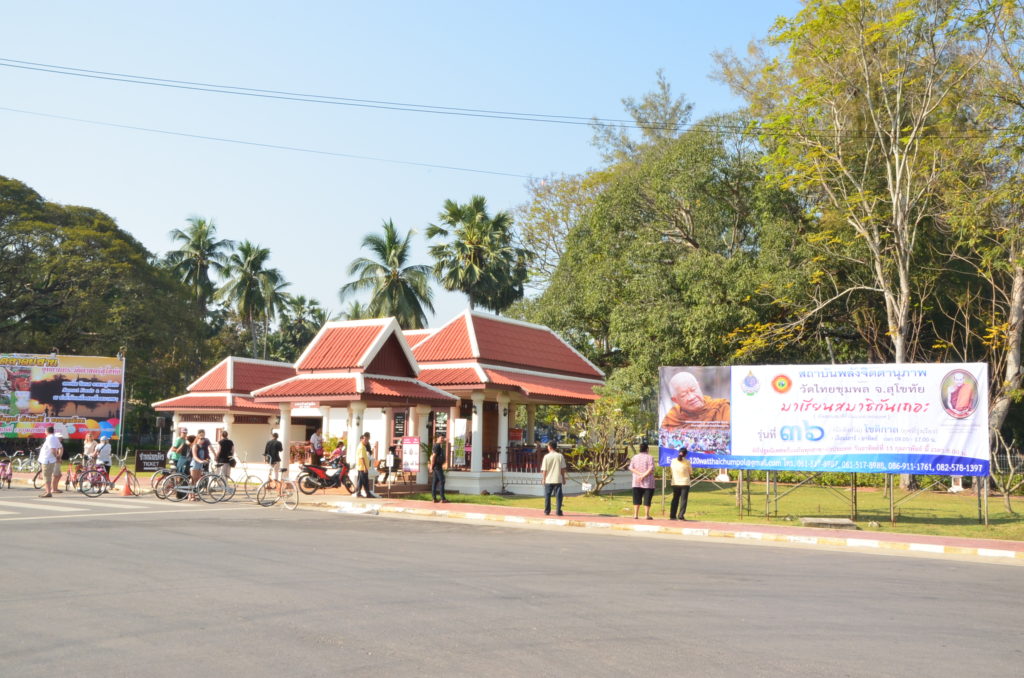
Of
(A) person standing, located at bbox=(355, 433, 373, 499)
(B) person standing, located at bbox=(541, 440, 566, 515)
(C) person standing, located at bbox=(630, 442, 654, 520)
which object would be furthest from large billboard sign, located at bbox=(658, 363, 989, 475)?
(A) person standing, located at bbox=(355, 433, 373, 499)

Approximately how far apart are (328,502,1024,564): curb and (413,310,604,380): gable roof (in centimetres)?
939

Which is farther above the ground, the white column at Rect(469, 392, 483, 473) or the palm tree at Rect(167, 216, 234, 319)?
the palm tree at Rect(167, 216, 234, 319)

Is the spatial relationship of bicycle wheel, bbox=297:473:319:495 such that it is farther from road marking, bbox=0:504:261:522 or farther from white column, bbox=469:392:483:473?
white column, bbox=469:392:483:473

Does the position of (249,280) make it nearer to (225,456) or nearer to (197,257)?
(197,257)

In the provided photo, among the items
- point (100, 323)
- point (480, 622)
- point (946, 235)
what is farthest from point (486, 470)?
point (100, 323)

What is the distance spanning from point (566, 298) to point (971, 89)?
730 inches

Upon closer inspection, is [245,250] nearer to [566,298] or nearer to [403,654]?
[566,298]

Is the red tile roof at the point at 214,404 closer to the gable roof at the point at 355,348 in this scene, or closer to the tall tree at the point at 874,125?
the gable roof at the point at 355,348

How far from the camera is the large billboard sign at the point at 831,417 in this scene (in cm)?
1914

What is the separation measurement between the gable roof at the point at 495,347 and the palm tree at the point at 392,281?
19407 mm

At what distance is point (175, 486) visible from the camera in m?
23.2

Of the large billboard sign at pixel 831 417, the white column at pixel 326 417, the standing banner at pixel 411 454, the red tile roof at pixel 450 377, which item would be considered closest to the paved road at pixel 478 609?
the large billboard sign at pixel 831 417

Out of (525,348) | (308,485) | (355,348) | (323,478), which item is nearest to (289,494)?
(323,478)

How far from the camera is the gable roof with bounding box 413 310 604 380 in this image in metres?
31.2
